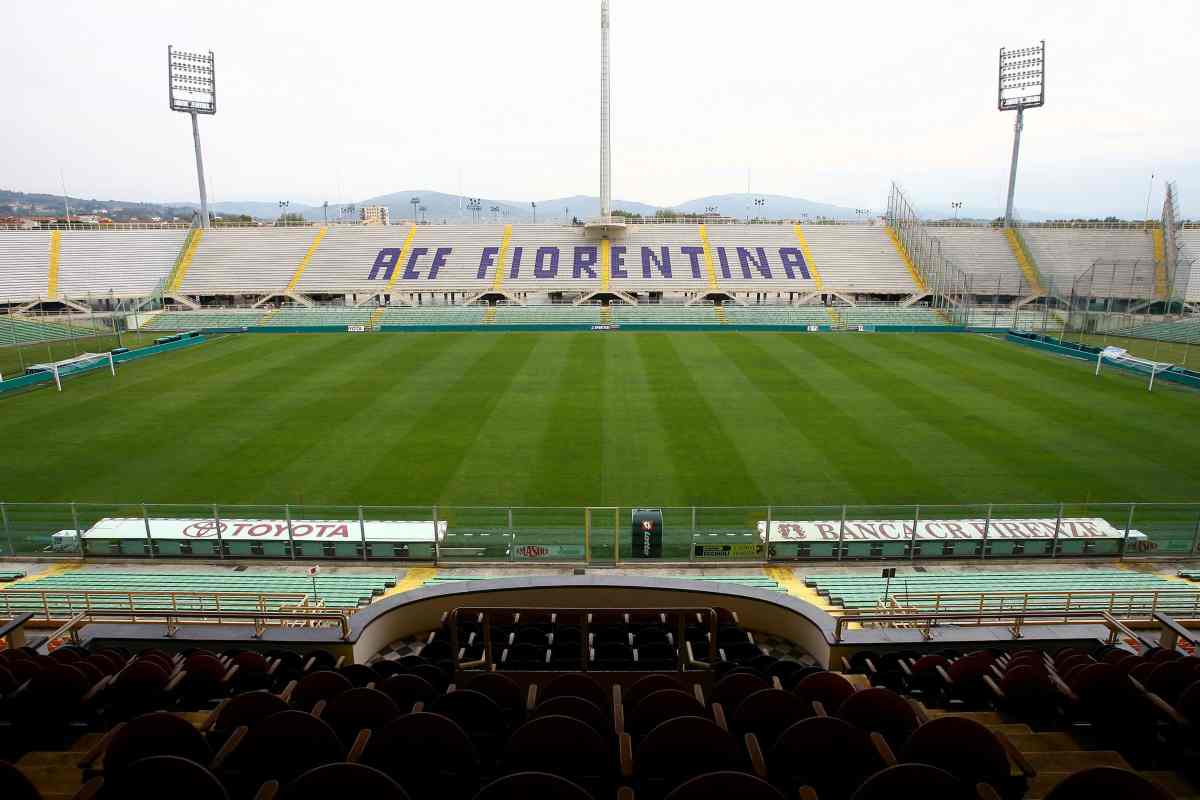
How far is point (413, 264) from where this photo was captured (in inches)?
2041

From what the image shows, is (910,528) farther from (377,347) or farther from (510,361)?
(377,347)

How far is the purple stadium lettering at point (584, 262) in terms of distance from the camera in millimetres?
51344

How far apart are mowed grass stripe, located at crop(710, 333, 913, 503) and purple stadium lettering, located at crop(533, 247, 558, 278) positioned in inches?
912

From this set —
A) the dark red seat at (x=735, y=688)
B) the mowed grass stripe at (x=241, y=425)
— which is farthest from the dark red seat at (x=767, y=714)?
the mowed grass stripe at (x=241, y=425)

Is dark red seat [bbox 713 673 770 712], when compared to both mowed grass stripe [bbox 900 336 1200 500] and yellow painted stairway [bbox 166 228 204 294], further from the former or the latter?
yellow painted stairway [bbox 166 228 204 294]

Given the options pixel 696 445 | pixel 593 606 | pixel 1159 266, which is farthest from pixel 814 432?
pixel 1159 266

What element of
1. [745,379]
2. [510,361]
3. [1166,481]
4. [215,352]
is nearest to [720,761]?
[1166,481]

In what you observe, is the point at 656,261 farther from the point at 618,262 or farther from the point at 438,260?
the point at 438,260

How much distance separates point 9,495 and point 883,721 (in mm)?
→ 19014

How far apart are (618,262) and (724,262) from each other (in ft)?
26.9

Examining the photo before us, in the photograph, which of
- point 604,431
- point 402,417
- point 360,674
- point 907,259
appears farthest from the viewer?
point 907,259

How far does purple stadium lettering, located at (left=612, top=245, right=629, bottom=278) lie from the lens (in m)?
51.4

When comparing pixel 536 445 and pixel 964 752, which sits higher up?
pixel 964 752

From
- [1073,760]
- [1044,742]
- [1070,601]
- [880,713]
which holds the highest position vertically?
[880,713]
